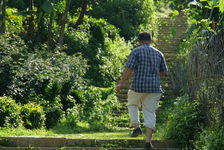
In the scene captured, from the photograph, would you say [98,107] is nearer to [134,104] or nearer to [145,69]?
[134,104]

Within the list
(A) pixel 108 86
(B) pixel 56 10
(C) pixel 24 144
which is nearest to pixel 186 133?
(C) pixel 24 144

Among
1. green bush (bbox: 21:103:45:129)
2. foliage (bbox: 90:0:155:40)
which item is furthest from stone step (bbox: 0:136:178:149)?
foliage (bbox: 90:0:155:40)

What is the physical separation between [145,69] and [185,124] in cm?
116

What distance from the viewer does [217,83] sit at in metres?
5.73

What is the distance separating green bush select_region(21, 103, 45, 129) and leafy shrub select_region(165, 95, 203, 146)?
319 cm

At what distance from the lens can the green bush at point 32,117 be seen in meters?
8.43

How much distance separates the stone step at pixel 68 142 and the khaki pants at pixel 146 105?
0.38 metres

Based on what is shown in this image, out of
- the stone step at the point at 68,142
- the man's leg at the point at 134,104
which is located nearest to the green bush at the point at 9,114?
the stone step at the point at 68,142

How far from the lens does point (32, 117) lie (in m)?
8.49

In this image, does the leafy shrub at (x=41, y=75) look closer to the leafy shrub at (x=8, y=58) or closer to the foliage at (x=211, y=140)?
the leafy shrub at (x=8, y=58)

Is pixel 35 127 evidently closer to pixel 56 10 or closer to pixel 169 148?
pixel 169 148

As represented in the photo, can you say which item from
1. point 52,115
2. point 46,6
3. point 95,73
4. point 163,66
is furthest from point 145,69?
point 95,73

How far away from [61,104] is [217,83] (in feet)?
16.2

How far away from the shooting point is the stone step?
6.26m
